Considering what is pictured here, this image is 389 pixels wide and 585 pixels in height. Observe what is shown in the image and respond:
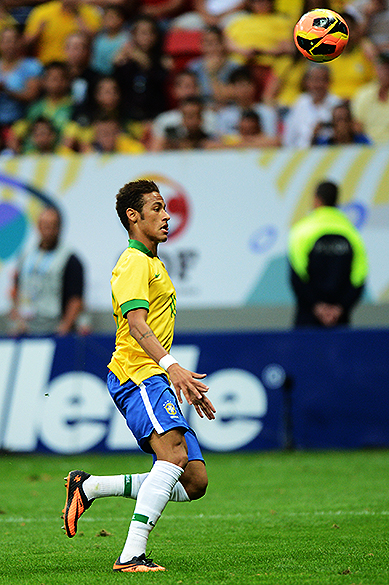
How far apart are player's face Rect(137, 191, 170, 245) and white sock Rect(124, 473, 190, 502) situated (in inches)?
54.3

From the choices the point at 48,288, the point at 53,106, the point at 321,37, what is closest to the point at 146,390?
the point at 321,37

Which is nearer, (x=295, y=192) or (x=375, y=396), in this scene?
(x=375, y=396)

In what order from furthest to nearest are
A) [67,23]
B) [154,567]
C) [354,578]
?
[67,23] < [154,567] < [354,578]

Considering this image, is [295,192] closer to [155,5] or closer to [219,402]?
[219,402]

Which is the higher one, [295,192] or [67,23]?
[67,23]

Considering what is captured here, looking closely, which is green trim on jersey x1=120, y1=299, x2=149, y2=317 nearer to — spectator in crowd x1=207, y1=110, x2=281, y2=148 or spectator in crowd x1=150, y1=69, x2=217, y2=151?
spectator in crowd x1=207, y1=110, x2=281, y2=148

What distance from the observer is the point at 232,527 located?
20.6ft

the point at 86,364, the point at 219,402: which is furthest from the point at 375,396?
the point at 86,364

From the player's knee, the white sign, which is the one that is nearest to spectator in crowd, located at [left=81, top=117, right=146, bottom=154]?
the white sign

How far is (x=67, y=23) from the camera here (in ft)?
50.8

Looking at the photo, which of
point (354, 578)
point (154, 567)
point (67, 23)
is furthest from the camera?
point (67, 23)

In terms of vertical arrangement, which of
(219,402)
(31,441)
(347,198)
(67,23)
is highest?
(67,23)

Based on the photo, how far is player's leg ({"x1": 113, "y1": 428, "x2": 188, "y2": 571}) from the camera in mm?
4746

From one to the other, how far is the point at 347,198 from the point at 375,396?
2.67 metres
